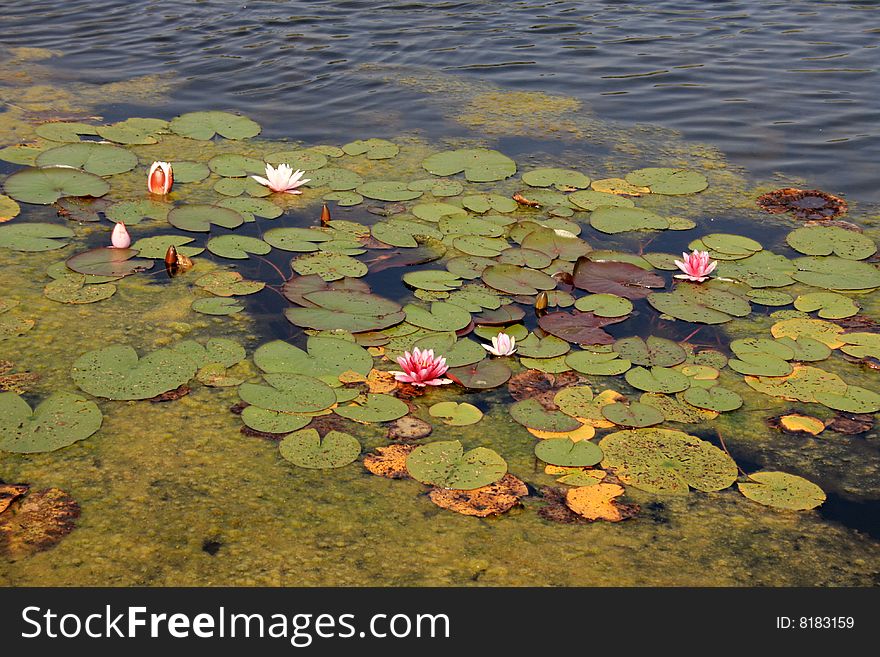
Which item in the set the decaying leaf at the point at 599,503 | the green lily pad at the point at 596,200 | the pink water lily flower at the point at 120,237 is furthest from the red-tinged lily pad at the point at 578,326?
the pink water lily flower at the point at 120,237

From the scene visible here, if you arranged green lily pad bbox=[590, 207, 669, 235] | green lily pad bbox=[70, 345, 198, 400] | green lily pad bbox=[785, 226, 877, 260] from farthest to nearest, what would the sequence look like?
green lily pad bbox=[590, 207, 669, 235]
green lily pad bbox=[785, 226, 877, 260]
green lily pad bbox=[70, 345, 198, 400]

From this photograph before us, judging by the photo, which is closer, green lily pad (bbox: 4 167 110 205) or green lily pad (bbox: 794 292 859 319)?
green lily pad (bbox: 794 292 859 319)

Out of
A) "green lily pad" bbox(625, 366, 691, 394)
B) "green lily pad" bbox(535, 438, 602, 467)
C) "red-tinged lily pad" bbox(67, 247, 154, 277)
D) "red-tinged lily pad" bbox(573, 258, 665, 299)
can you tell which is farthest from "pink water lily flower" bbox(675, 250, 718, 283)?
"red-tinged lily pad" bbox(67, 247, 154, 277)

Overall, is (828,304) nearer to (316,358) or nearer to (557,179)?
(557,179)

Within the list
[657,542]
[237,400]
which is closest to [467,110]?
[237,400]

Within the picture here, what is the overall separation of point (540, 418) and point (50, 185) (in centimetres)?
277

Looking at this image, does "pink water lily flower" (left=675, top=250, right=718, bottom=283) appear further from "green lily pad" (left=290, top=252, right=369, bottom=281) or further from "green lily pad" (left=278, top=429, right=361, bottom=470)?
"green lily pad" (left=278, top=429, right=361, bottom=470)

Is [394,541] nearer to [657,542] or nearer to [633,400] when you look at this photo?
[657,542]

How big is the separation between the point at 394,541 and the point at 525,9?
20.7 ft

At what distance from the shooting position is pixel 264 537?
2.39 m

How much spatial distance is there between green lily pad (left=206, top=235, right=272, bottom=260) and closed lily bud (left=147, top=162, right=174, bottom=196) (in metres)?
0.57

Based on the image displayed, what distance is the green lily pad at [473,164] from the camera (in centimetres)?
471

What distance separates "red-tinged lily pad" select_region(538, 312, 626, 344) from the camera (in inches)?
132

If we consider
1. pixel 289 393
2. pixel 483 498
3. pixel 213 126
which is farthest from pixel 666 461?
pixel 213 126
